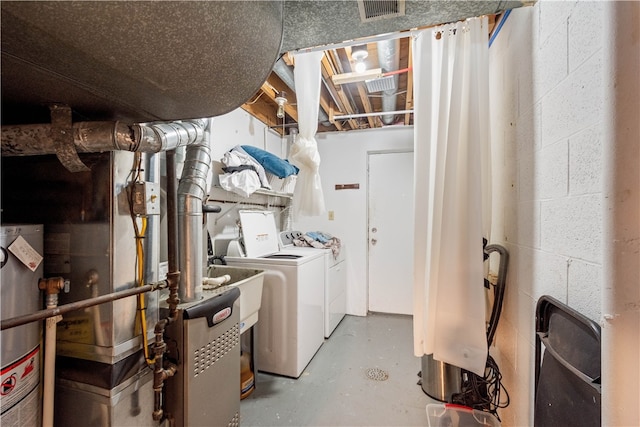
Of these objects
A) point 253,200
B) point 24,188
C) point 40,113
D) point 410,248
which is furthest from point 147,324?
point 410,248

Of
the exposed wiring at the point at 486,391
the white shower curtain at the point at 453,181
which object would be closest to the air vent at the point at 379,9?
the white shower curtain at the point at 453,181

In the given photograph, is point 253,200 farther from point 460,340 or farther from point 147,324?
point 460,340

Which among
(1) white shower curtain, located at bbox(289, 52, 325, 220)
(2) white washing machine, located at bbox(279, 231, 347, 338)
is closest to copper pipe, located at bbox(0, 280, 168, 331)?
(1) white shower curtain, located at bbox(289, 52, 325, 220)

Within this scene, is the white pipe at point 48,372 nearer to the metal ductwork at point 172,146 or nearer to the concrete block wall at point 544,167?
the metal ductwork at point 172,146

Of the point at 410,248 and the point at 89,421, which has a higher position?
the point at 410,248

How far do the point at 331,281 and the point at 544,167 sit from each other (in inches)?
83.5

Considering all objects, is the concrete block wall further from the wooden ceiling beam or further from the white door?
the white door

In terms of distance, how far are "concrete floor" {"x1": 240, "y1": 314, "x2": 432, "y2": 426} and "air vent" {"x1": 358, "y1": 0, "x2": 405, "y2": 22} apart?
7.05 feet

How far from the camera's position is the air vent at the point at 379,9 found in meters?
1.01

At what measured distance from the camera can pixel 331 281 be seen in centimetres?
277

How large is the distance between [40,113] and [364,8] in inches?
50.3

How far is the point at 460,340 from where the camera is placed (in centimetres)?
131

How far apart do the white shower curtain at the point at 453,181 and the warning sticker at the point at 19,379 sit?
158 cm

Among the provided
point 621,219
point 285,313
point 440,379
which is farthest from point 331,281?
point 621,219
